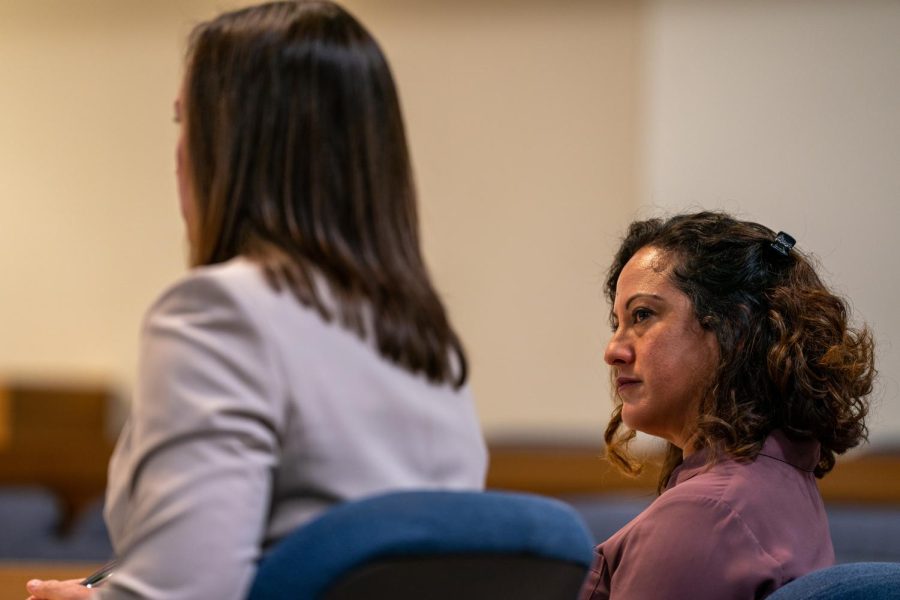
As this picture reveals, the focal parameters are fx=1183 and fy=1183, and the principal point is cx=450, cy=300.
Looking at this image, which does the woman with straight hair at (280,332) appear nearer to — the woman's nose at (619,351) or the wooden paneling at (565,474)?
the woman's nose at (619,351)

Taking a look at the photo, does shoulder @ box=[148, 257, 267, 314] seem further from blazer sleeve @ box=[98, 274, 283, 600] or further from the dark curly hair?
the dark curly hair

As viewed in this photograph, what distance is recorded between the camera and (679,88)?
640 centimetres

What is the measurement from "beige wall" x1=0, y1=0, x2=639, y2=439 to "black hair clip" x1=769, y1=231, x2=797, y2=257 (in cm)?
475

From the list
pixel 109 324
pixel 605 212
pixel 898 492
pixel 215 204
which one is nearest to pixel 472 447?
pixel 215 204

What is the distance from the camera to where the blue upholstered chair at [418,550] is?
40.4 inches

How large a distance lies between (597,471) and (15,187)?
170 inches

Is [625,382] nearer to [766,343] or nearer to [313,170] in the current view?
[766,343]

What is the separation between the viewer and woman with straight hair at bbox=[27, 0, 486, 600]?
104 centimetres

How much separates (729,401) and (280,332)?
79 centimetres

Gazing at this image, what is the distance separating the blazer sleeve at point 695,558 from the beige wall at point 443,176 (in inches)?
196

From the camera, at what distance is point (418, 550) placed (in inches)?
40.7

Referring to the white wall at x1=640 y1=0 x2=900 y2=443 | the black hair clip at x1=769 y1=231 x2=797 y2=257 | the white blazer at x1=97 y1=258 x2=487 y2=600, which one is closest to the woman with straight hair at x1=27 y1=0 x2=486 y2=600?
the white blazer at x1=97 y1=258 x2=487 y2=600

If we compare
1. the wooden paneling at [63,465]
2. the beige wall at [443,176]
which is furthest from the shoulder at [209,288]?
the beige wall at [443,176]

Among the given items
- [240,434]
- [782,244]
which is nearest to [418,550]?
[240,434]
